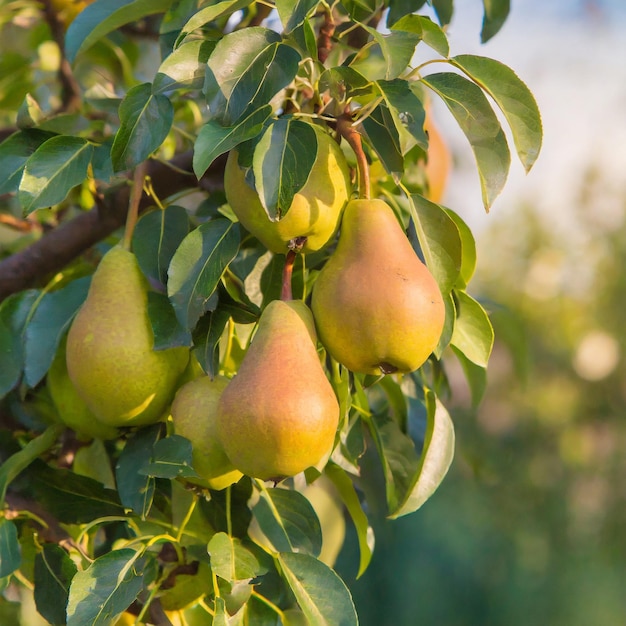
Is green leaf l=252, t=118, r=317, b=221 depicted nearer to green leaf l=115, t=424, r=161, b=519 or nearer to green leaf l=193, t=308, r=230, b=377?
green leaf l=193, t=308, r=230, b=377

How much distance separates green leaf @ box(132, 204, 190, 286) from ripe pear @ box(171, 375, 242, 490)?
10 centimetres

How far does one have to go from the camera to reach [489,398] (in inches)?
165

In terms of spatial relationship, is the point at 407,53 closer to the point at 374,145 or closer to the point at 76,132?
the point at 374,145

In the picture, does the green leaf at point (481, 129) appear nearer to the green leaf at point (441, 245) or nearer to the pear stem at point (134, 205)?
the green leaf at point (441, 245)

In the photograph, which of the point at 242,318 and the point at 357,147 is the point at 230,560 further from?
the point at 357,147

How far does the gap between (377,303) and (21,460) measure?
0.35m

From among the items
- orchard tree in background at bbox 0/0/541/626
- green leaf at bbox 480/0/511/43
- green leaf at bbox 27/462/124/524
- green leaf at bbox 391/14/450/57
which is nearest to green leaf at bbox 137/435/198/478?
orchard tree in background at bbox 0/0/541/626

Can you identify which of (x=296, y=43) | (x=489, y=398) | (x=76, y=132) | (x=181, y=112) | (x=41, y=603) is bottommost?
(x=489, y=398)

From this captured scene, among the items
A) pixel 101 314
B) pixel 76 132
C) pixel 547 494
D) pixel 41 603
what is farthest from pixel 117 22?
Result: pixel 547 494

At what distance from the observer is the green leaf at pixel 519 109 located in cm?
60

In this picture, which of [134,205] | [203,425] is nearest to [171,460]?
[203,425]

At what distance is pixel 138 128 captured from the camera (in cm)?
62

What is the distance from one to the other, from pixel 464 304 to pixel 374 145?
155 mm

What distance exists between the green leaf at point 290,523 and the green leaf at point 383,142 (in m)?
0.28
